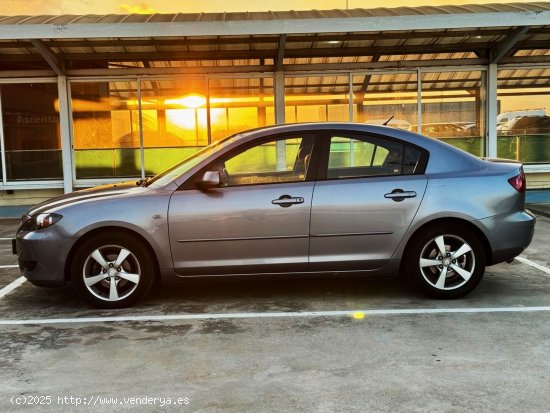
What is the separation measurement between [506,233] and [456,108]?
26.0ft

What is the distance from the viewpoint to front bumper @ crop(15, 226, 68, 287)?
502 cm

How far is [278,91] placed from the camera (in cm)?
1201

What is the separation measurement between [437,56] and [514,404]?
10276 millimetres

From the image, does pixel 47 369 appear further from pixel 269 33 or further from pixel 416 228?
pixel 269 33

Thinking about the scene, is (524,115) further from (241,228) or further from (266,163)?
(241,228)

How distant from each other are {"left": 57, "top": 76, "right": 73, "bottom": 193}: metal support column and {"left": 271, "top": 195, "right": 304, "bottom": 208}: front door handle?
27.2 feet

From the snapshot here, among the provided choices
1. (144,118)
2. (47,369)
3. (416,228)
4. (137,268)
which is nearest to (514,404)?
(416,228)

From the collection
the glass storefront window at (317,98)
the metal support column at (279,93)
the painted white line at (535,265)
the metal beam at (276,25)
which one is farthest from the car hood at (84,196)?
the glass storefront window at (317,98)

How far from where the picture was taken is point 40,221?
16.7ft

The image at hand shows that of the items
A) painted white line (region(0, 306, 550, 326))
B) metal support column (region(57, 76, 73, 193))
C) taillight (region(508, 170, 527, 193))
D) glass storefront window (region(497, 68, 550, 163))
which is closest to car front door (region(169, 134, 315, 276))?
painted white line (region(0, 306, 550, 326))

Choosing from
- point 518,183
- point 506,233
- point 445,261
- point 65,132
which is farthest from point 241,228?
point 65,132

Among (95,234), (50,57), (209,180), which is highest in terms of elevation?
(50,57)

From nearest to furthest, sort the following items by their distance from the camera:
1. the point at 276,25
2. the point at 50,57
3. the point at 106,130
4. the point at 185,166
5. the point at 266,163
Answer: the point at 185,166 < the point at 266,163 < the point at 276,25 < the point at 50,57 < the point at 106,130

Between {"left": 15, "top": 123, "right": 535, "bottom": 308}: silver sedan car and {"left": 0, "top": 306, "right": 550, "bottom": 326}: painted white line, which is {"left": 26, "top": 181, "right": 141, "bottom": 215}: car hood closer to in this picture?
{"left": 15, "top": 123, "right": 535, "bottom": 308}: silver sedan car
